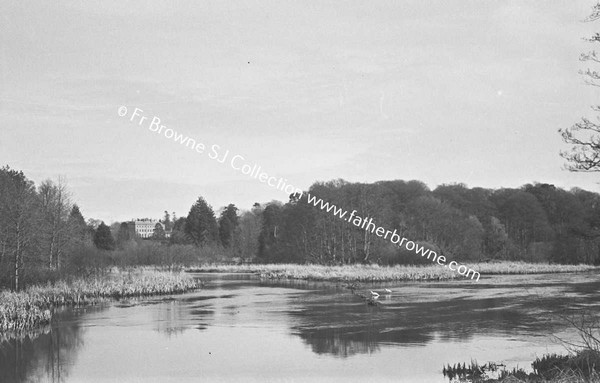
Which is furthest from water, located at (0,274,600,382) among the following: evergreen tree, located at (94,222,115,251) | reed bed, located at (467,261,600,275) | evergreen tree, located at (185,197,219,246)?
evergreen tree, located at (185,197,219,246)

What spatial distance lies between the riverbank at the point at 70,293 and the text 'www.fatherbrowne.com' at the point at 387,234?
21486 mm

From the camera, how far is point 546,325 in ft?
61.2

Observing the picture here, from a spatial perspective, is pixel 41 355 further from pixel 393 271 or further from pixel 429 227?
pixel 429 227

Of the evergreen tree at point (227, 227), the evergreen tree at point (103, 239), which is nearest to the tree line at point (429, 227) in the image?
the evergreen tree at point (227, 227)

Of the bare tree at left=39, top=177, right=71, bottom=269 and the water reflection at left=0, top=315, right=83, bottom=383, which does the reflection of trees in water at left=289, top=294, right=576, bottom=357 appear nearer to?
the water reflection at left=0, top=315, right=83, bottom=383

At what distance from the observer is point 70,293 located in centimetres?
2784

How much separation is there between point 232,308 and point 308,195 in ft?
120

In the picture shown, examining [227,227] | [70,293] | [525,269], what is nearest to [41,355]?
[70,293]

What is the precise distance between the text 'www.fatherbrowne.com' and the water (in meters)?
22.8

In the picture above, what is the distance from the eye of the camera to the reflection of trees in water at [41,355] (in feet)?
44.6

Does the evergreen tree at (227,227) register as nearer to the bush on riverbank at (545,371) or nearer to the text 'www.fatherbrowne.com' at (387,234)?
the text 'www.fatherbrowne.com' at (387,234)

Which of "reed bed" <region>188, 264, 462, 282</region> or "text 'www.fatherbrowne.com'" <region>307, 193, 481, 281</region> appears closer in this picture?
"reed bed" <region>188, 264, 462, 282</region>

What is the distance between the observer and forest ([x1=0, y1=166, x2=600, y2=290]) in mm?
30219

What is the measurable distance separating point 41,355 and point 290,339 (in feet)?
21.9
